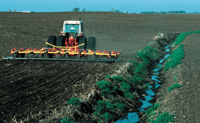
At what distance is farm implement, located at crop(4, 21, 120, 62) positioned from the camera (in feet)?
53.8

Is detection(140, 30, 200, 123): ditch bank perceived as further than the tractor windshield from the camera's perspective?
No

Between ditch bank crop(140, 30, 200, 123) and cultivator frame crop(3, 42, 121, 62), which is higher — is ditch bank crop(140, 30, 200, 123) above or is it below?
below

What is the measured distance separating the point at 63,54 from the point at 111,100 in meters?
7.01

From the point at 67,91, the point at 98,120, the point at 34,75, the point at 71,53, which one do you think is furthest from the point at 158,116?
the point at 71,53

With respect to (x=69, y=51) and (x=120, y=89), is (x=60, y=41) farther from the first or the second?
(x=120, y=89)

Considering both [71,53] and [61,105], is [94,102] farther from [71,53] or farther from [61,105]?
[71,53]

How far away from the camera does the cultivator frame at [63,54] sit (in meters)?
16.3

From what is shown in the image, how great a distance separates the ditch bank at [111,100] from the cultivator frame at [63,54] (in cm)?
191

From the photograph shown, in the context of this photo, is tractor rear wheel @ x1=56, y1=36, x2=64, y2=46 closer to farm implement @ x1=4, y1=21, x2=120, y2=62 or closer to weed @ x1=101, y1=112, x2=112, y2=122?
farm implement @ x1=4, y1=21, x2=120, y2=62

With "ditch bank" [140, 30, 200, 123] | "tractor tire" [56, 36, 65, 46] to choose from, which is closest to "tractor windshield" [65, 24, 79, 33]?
"tractor tire" [56, 36, 65, 46]

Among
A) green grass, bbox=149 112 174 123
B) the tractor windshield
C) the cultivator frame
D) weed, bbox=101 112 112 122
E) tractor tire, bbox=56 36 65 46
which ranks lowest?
weed, bbox=101 112 112 122

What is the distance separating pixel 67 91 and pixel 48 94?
33.8 inches

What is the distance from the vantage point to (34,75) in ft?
42.3

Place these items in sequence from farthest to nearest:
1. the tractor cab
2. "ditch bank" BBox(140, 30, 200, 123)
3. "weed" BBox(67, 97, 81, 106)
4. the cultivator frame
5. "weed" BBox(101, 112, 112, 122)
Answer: the tractor cab → the cultivator frame → "weed" BBox(101, 112, 112, 122) → "weed" BBox(67, 97, 81, 106) → "ditch bank" BBox(140, 30, 200, 123)
